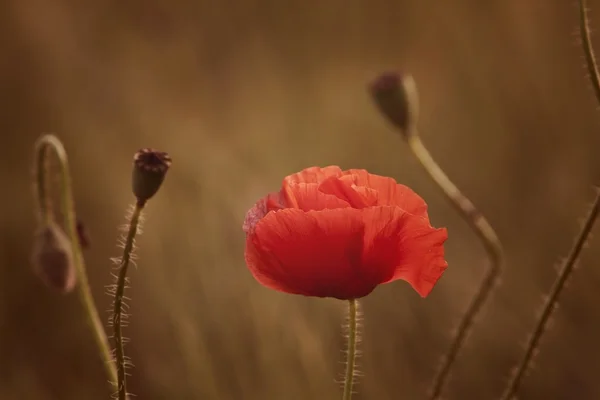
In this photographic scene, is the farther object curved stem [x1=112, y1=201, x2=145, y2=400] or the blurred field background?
the blurred field background

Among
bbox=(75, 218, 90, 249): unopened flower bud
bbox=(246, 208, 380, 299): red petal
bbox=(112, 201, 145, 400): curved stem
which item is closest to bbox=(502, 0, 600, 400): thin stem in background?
bbox=(246, 208, 380, 299): red petal

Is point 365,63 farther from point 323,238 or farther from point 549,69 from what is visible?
point 323,238

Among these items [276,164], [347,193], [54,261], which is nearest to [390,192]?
[347,193]

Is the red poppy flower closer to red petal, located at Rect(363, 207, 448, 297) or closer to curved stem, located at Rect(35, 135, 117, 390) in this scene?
red petal, located at Rect(363, 207, 448, 297)

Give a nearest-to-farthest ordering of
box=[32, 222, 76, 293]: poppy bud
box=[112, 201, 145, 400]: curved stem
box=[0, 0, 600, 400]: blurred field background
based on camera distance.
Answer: box=[112, 201, 145, 400]: curved stem, box=[32, 222, 76, 293]: poppy bud, box=[0, 0, 600, 400]: blurred field background

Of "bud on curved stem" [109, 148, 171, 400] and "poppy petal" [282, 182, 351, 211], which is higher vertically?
"poppy petal" [282, 182, 351, 211]

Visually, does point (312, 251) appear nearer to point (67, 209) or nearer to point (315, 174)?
point (315, 174)
